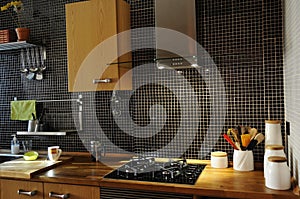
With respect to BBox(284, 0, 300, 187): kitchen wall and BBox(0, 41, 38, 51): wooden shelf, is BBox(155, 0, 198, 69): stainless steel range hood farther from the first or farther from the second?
BBox(0, 41, 38, 51): wooden shelf

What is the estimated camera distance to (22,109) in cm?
274

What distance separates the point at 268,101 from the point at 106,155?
142 centimetres

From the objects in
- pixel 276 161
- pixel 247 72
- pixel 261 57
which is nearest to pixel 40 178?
pixel 276 161

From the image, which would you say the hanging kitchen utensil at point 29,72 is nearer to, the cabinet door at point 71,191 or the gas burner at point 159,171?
the cabinet door at point 71,191

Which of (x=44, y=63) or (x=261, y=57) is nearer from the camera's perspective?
(x=261, y=57)

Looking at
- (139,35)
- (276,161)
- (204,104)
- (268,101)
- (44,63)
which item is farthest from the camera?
(44,63)

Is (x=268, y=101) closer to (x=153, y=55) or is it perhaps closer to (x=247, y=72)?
(x=247, y=72)

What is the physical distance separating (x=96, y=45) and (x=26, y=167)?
42.0 inches

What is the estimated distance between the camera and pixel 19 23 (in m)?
2.76

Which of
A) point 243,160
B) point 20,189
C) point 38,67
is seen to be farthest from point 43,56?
point 243,160

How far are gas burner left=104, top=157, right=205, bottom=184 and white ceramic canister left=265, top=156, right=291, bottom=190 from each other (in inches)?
16.9

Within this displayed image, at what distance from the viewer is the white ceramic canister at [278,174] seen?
58.0 inches

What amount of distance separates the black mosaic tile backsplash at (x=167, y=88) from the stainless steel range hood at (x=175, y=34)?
0.73 ft

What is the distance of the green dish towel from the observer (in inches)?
106
